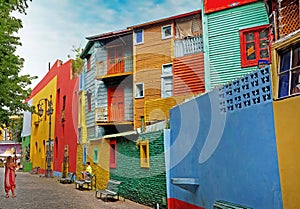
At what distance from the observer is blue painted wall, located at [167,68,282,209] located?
609cm

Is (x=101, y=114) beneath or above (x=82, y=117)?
beneath

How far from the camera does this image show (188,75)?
1825 cm

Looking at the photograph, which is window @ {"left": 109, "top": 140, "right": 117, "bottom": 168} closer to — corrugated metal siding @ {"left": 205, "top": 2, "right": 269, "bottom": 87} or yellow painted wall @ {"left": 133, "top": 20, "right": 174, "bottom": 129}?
yellow painted wall @ {"left": 133, "top": 20, "right": 174, "bottom": 129}

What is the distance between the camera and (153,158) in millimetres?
12570

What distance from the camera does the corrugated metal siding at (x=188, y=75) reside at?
698 inches

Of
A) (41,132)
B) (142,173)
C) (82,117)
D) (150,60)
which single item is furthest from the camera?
(41,132)

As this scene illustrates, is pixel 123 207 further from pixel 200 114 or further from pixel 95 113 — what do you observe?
pixel 95 113

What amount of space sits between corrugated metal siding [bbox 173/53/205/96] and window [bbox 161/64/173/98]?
12.8 inches

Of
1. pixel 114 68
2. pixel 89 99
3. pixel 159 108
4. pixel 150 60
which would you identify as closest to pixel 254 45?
pixel 159 108

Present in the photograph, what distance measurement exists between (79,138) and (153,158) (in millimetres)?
13201

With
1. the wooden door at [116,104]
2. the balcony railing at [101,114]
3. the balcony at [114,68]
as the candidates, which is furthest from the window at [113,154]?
the balcony at [114,68]

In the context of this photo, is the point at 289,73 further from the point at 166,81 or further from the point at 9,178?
the point at 166,81

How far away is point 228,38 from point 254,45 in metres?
1.22

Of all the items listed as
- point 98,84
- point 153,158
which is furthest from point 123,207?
point 98,84
